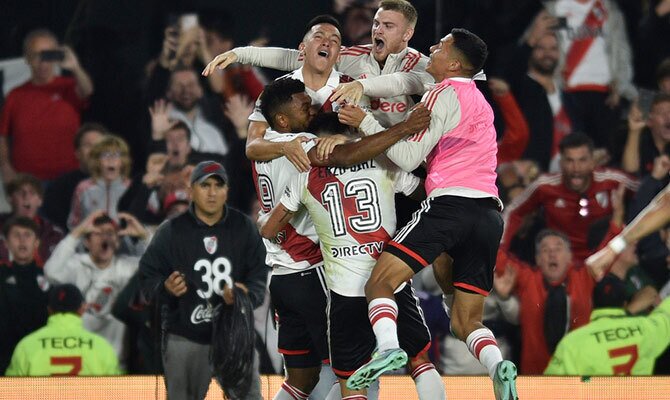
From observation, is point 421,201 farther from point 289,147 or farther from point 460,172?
point 289,147

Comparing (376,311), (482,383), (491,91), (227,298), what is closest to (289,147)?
(376,311)

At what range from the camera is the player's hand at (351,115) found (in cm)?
473

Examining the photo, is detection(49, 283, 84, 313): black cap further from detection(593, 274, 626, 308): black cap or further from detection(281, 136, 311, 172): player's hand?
detection(593, 274, 626, 308): black cap

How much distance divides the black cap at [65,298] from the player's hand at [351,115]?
3.17 metres

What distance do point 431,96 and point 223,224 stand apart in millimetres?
1931

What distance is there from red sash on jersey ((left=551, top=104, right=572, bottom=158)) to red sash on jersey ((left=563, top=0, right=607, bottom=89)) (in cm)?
22

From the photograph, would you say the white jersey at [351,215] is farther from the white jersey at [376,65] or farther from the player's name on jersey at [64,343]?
the player's name on jersey at [64,343]

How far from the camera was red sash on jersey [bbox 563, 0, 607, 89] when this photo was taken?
308 inches

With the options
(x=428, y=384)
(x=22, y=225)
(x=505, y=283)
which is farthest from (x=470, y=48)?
(x=22, y=225)

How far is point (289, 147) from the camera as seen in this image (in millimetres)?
4762

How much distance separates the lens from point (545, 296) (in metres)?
7.33

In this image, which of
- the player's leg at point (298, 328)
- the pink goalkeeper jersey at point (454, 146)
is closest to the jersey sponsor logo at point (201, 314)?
the player's leg at point (298, 328)

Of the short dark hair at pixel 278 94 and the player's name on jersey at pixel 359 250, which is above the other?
the short dark hair at pixel 278 94

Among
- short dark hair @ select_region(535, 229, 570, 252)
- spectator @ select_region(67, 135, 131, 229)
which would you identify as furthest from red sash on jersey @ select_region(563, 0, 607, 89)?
spectator @ select_region(67, 135, 131, 229)
